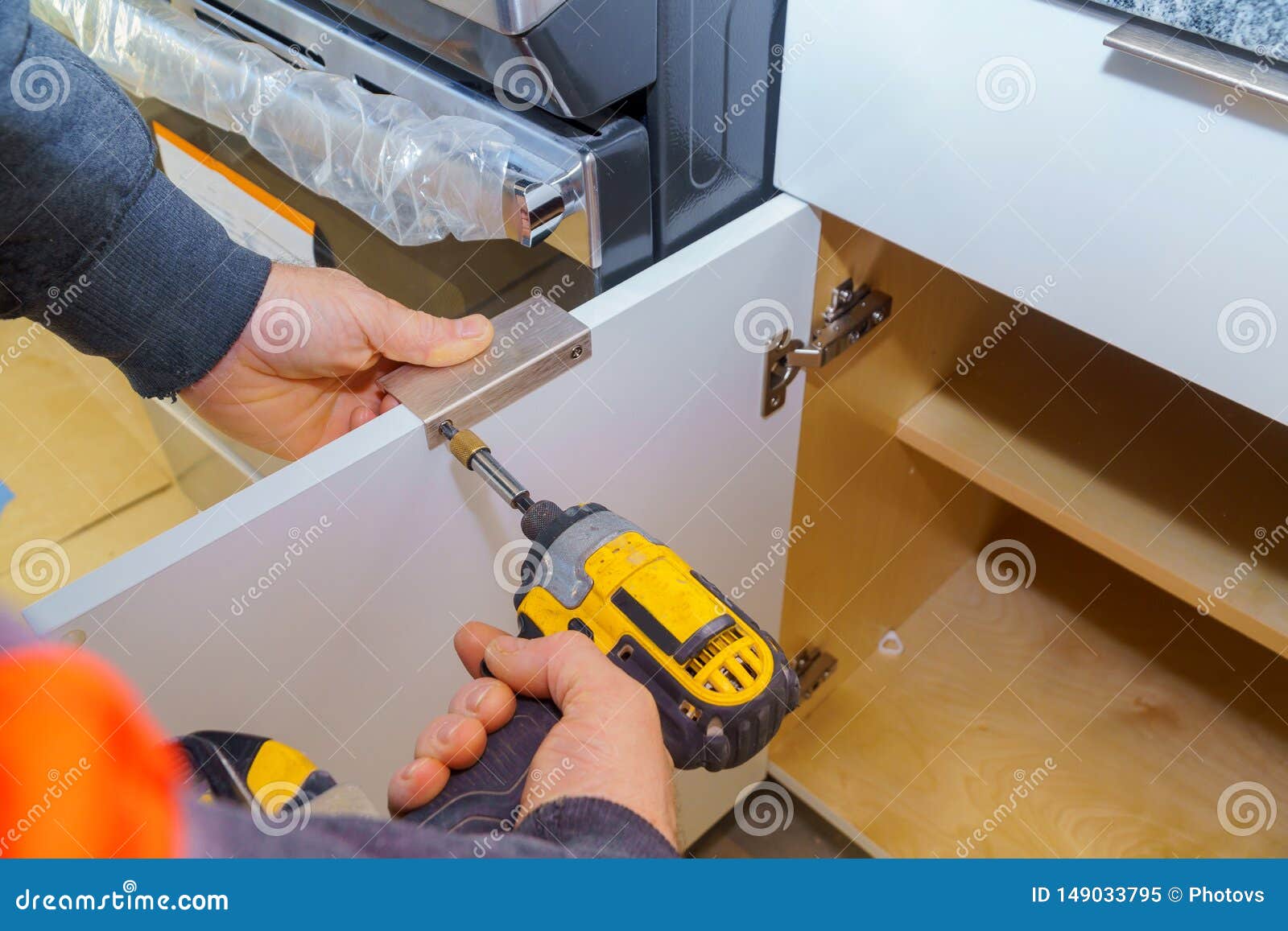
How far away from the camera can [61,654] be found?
0.47 metres

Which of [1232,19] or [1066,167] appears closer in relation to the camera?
[1232,19]

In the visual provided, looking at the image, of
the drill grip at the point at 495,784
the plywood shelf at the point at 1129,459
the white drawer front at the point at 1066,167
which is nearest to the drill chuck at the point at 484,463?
the drill grip at the point at 495,784

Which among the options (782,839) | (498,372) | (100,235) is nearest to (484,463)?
(498,372)

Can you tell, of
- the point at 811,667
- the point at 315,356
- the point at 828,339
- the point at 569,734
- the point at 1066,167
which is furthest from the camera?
the point at 811,667

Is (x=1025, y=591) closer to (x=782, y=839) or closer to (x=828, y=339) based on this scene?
(x=782, y=839)

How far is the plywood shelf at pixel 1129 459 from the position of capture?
81cm

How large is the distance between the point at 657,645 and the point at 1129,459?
23.1 inches

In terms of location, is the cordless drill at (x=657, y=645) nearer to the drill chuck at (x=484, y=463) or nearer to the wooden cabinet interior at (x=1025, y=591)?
the drill chuck at (x=484, y=463)

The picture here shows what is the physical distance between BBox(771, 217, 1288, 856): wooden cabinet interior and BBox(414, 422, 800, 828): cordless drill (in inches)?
14.9

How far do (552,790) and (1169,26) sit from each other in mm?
476

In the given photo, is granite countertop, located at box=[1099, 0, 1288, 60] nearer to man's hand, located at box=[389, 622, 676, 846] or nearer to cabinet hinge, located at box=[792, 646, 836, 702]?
man's hand, located at box=[389, 622, 676, 846]

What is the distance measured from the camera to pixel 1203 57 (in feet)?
1.64

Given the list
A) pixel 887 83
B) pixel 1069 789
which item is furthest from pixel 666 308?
pixel 1069 789

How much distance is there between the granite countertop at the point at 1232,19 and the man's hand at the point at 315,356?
404mm
